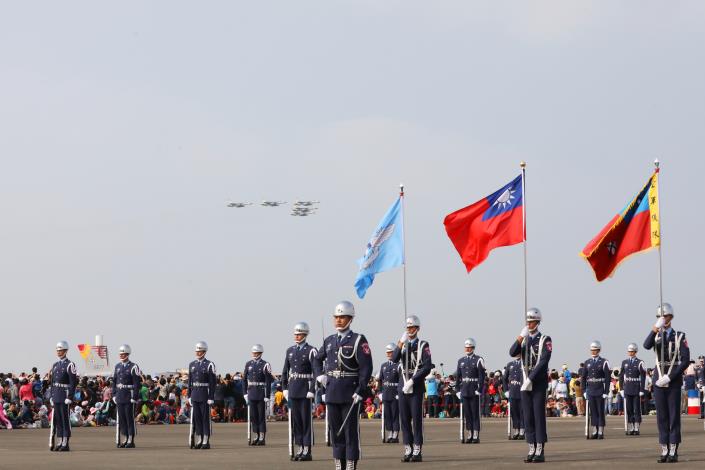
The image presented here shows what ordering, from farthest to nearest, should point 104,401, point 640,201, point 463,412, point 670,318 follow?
point 104,401 → point 463,412 → point 640,201 → point 670,318

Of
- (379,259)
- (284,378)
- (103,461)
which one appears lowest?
(103,461)

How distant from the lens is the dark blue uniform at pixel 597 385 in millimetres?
31484

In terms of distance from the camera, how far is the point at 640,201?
23.0 metres

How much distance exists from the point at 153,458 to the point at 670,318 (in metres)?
10.2

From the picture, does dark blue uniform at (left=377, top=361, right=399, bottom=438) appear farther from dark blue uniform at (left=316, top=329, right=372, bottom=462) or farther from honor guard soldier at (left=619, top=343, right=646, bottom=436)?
dark blue uniform at (left=316, top=329, right=372, bottom=462)

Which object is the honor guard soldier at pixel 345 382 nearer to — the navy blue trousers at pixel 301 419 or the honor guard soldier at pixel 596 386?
the navy blue trousers at pixel 301 419

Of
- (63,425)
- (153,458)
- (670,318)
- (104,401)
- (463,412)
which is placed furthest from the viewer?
(104,401)

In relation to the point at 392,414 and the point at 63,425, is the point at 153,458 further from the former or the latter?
the point at 392,414

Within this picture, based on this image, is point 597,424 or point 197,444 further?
point 597,424

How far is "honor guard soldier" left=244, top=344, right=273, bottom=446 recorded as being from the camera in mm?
29969

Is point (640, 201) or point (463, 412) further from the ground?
point (640, 201)

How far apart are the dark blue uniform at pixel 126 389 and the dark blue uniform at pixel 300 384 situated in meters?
6.20

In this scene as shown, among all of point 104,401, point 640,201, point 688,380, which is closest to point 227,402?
point 104,401

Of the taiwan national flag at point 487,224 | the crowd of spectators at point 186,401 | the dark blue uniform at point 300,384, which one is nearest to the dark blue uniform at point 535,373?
the taiwan national flag at point 487,224
